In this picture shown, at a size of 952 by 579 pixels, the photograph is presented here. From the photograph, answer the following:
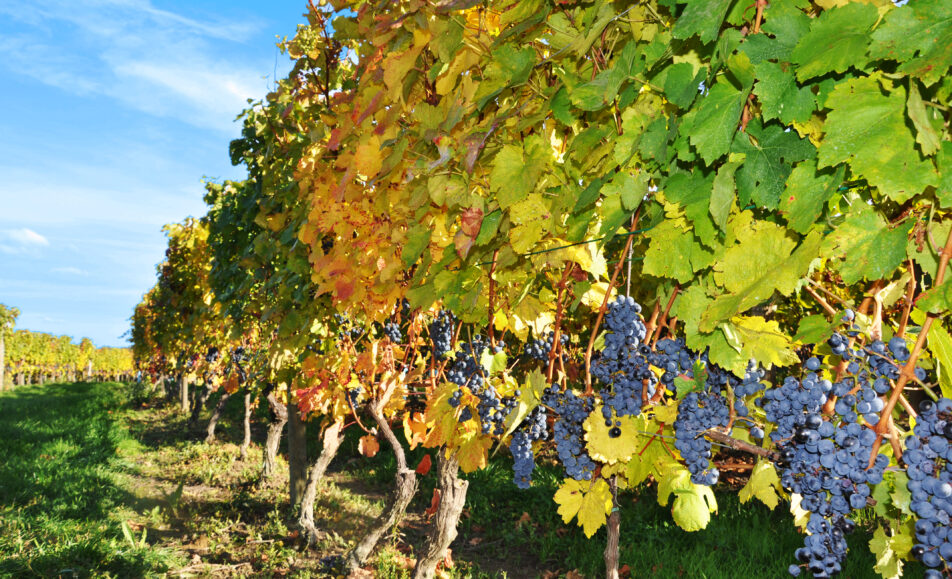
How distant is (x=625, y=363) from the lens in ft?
6.59

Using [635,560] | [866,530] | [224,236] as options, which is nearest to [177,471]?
[224,236]

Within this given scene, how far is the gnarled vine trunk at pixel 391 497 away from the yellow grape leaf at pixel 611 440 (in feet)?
11.3

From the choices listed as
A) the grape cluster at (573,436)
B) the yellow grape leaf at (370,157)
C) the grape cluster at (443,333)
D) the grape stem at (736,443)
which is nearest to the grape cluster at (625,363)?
the grape cluster at (573,436)

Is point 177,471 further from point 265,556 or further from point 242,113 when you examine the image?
point 242,113

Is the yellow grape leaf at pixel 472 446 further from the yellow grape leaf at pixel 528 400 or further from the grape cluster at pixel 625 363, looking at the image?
the grape cluster at pixel 625 363

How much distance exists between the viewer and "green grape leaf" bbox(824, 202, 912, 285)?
4.55ft

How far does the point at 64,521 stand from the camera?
7.79 m

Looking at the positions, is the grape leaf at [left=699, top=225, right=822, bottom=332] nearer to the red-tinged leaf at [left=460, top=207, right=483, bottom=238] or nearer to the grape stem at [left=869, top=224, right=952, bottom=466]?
the grape stem at [left=869, top=224, right=952, bottom=466]

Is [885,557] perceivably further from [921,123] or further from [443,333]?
[443,333]

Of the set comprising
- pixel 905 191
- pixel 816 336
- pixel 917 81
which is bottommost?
pixel 816 336

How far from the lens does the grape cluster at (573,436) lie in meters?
2.16

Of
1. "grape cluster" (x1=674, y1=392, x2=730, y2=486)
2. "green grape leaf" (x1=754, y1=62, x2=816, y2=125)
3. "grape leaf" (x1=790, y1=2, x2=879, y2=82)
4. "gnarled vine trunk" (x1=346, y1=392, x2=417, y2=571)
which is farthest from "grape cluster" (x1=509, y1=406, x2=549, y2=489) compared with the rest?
"gnarled vine trunk" (x1=346, y1=392, x2=417, y2=571)

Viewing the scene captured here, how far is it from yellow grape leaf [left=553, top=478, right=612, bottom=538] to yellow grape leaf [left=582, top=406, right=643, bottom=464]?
0.79 ft

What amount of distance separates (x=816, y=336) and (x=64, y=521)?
30.7ft
